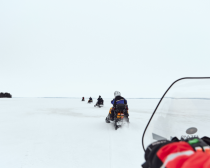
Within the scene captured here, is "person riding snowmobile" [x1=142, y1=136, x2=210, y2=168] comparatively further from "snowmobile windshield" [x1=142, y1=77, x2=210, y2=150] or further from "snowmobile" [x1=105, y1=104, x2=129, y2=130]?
"snowmobile" [x1=105, y1=104, x2=129, y2=130]

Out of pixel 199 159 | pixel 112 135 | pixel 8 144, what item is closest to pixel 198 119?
pixel 199 159

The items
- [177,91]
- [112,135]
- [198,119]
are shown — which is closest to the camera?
[198,119]

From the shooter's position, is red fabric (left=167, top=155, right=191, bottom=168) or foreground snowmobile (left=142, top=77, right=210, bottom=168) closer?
red fabric (left=167, top=155, right=191, bottom=168)

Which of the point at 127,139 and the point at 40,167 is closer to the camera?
the point at 40,167

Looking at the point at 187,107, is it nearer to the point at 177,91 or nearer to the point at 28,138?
the point at 177,91

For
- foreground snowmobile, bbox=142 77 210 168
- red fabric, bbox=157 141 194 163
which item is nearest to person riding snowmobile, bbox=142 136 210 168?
red fabric, bbox=157 141 194 163

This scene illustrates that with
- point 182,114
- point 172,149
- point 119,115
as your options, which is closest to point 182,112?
point 182,114

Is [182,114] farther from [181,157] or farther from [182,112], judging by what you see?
[181,157]

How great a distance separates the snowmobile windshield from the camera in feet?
5.15

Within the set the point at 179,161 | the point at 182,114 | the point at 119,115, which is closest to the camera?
the point at 179,161

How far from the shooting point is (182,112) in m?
1.65

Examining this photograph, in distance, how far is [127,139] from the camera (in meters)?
4.92

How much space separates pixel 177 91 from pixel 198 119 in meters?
0.35

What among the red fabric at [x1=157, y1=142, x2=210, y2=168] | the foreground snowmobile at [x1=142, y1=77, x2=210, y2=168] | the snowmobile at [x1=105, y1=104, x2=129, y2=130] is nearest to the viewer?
the red fabric at [x1=157, y1=142, x2=210, y2=168]
